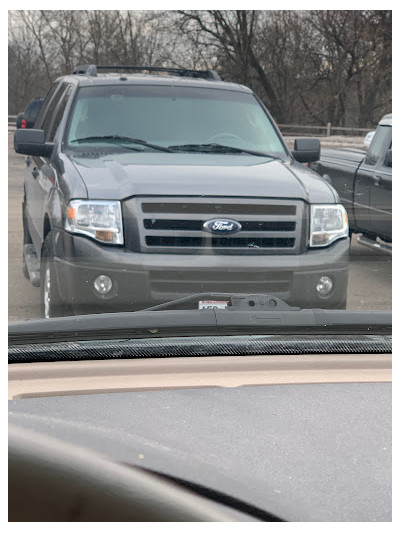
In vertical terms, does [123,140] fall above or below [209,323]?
above

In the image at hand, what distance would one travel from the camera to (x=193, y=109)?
5328 mm

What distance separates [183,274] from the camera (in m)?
3.67

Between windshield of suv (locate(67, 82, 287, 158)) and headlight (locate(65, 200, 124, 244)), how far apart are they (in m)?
0.91

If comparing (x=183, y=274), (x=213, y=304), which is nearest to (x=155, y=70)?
(x=183, y=274)

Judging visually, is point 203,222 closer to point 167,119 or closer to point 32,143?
point 167,119

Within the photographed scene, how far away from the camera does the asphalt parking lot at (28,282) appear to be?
426cm

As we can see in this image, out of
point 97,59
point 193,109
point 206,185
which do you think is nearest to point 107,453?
point 206,185

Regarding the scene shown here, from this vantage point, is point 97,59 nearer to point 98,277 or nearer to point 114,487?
point 98,277

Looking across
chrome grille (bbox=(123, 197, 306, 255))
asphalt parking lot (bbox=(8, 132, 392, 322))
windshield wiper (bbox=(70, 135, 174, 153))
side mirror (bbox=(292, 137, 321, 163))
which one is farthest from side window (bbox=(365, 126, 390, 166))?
chrome grille (bbox=(123, 197, 306, 255))

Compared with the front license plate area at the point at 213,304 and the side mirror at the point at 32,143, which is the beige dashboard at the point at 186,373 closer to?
the front license plate area at the point at 213,304

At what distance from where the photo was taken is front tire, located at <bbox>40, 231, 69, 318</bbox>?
3788 millimetres

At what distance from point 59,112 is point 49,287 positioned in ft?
6.76

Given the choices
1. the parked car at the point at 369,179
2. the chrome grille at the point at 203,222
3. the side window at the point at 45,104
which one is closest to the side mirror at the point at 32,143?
the side window at the point at 45,104

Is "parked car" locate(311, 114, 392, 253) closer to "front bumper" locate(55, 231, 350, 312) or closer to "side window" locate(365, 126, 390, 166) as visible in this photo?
"side window" locate(365, 126, 390, 166)
